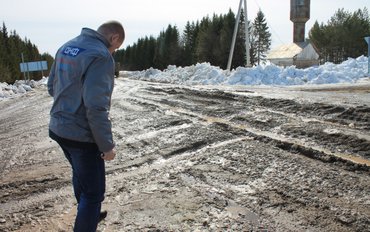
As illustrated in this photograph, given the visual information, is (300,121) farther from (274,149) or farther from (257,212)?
(257,212)

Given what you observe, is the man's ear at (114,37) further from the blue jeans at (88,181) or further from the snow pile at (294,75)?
the snow pile at (294,75)

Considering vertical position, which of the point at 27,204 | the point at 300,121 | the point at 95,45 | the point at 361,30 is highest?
the point at 361,30

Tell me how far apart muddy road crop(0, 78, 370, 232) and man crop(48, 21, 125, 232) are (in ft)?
2.31

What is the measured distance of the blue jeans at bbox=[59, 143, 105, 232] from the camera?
8.63ft

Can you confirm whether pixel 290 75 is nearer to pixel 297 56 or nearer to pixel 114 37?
pixel 114 37

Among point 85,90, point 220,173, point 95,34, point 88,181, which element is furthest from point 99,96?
point 220,173

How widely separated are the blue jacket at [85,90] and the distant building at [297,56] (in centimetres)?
3313

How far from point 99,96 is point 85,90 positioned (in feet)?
0.35

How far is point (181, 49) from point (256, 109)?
5413 cm

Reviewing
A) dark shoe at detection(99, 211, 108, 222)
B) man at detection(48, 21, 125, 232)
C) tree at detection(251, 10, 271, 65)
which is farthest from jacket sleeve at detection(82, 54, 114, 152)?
tree at detection(251, 10, 271, 65)

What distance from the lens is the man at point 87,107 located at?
250 centimetres

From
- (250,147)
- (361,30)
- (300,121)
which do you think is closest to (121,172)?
(250,147)

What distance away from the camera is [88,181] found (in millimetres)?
2625

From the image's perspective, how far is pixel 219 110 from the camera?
782 cm
